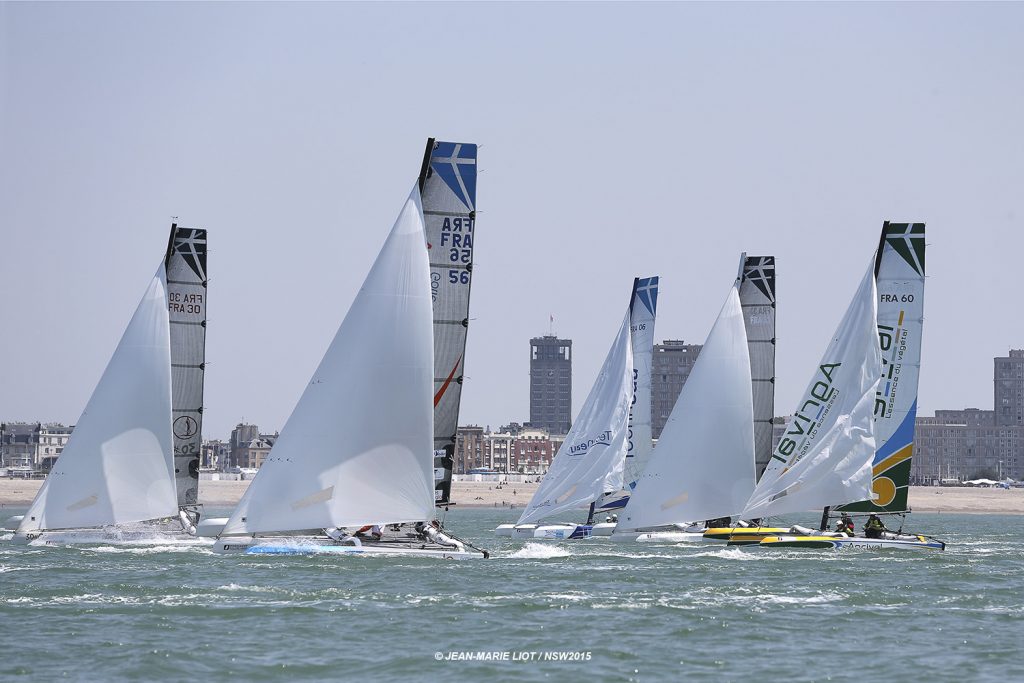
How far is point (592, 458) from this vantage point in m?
56.4

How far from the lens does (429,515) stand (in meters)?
37.6

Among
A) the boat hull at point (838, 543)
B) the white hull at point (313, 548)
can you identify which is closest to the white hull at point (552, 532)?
the boat hull at point (838, 543)

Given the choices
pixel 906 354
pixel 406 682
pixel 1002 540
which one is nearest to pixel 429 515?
pixel 406 682

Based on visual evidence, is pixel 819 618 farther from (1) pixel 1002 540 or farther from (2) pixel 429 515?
(1) pixel 1002 540

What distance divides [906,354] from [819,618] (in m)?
19.8

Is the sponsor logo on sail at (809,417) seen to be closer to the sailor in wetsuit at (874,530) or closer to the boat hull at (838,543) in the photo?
the boat hull at (838,543)

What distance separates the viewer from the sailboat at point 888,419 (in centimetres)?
4797

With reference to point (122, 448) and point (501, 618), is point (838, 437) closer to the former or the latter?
point (501, 618)

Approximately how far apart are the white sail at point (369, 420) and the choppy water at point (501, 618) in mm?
1715

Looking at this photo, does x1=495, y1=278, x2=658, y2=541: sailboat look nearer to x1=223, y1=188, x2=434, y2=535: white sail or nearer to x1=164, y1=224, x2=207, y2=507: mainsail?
x1=164, y1=224, x2=207, y2=507: mainsail

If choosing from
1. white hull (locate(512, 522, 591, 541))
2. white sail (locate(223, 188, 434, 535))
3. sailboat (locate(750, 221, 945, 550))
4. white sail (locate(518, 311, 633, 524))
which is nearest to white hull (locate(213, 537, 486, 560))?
white sail (locate(223, 188, 434, 535))

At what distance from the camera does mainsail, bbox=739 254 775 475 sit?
182 feet

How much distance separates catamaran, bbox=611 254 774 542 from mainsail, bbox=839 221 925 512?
402 cm

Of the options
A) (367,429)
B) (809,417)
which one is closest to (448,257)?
(367,429)
